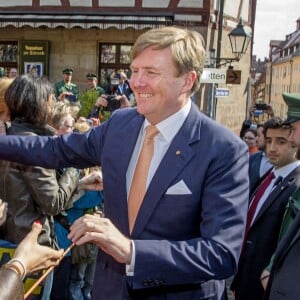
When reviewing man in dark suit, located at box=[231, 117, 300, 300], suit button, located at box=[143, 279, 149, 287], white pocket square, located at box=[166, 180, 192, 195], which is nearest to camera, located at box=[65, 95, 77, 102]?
man in dark suit, located at box=[231, 117, 300, 300]

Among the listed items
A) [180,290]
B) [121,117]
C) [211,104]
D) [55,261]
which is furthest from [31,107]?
[211,104]

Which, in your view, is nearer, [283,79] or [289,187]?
[289,187]

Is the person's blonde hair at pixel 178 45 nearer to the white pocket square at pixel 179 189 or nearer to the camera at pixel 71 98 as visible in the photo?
the white pocket square at pixel 179 189

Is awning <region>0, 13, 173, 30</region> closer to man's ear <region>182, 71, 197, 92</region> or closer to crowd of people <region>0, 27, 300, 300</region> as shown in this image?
crowd of people <region>0, 27, 300, 300</region>

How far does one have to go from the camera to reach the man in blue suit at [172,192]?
1.69 m

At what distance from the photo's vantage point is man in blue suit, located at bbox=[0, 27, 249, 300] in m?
1.69

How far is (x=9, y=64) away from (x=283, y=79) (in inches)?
1912

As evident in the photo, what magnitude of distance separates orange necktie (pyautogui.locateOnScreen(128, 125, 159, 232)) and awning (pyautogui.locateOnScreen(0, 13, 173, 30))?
10.5 meters

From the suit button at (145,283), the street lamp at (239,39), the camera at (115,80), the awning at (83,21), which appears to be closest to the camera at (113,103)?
the camera at (115,80)

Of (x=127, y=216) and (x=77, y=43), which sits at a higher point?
(x=77, y=43)

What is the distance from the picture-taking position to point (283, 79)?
5853cm

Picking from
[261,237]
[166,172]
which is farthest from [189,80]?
[261,237]

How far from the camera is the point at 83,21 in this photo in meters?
12.4

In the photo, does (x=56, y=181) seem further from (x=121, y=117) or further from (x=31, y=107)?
(x=121, y=117)
